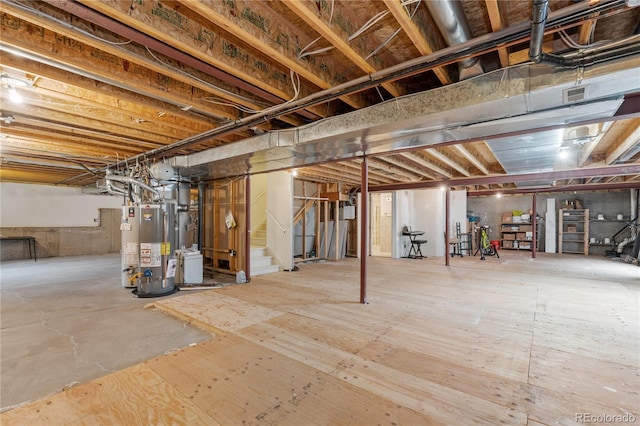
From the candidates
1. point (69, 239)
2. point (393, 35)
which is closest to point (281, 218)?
point (393, 35)

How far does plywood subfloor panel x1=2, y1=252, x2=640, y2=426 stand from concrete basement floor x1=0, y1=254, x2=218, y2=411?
1.21 feet

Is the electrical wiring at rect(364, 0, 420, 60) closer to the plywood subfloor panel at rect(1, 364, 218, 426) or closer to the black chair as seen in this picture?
the plywood subfloor panel at rect(1, 364, 218, 426)

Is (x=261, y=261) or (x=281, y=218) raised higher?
(x=281, y=218)

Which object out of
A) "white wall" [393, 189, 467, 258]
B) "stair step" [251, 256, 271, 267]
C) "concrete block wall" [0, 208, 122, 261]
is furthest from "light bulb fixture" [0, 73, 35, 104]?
"concrete block wall" [0, 208, 122, 261]

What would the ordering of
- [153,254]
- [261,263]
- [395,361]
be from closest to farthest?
[395,361] < [153,254] < [261,263]

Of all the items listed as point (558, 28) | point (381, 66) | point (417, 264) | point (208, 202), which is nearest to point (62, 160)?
point (208, 202)

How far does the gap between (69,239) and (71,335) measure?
915 centimetres

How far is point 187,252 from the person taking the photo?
17.4 feet

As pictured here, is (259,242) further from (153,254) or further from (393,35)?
(393,35)

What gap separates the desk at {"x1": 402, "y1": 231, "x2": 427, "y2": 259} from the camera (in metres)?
8.56

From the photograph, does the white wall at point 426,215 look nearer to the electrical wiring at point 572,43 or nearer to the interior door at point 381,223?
the interior door at point 381,223

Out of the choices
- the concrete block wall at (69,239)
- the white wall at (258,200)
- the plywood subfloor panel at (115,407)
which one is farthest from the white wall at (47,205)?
the plywood subfloor panel at (115,407)

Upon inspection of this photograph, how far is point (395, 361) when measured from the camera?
2266 mm

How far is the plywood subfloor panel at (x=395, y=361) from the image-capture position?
5.58 feet
